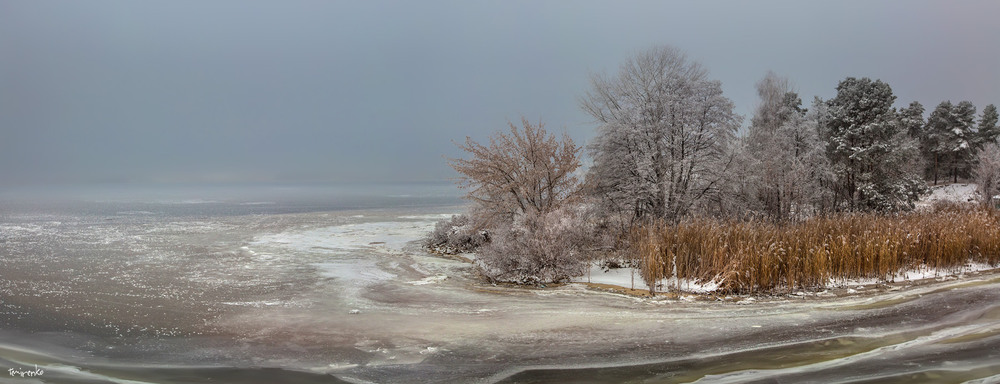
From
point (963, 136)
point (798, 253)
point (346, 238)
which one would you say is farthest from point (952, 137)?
point (346, 238)

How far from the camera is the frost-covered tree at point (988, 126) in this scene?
179ft

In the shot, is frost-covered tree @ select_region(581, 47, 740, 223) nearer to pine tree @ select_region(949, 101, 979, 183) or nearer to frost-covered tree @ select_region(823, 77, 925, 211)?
frost-covered tree @ select_region(823, 77, 925, 211)

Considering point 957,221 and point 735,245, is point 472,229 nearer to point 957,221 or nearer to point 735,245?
point 735,245

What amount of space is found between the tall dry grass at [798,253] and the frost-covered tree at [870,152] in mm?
16973

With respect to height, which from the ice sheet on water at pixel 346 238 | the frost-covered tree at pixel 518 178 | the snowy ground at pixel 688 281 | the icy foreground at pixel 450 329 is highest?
the frost-covered tree at pixel 518 178

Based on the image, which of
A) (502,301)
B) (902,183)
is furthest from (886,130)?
(502,301)

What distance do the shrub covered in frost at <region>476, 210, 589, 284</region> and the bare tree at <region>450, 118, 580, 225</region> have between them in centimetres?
311

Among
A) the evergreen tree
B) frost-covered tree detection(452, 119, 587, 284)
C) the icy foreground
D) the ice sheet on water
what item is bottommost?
the icy foreground

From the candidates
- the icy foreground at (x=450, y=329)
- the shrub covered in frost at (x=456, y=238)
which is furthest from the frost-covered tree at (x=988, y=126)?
the shrub covered in frost at (x=456, y=238)

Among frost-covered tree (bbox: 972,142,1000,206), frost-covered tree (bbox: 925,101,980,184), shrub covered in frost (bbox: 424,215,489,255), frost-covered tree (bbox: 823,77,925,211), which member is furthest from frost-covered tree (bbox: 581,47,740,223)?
frost-covered tree (bbox: 925,101,980,184)

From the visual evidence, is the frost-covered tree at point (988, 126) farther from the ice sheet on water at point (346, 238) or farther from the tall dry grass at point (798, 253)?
the ice sheet on water at point (346, 238)

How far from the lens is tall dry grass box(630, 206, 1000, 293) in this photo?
33.6 feet

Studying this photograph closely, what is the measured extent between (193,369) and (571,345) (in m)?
4.56

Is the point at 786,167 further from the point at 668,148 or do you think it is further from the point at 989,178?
the point at 989,178
